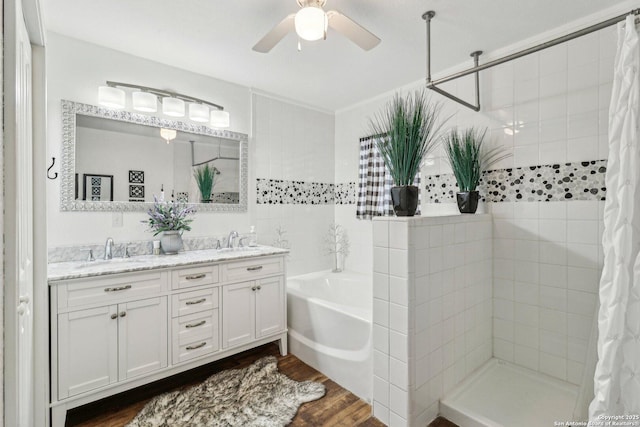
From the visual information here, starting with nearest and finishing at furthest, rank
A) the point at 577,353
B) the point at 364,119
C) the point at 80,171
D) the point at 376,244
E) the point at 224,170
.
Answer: the point at 376,244 → the point at 577,353 → the point at 80,171 → the point at 224,170 → the point at 364,119

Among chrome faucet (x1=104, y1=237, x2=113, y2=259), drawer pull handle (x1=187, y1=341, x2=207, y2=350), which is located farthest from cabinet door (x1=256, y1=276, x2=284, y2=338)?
chrome faucet (x1=104, y1=237, x2=113, y2=259)

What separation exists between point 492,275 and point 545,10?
1769 mm

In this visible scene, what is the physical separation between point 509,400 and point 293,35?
272cm

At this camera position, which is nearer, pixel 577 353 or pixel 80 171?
pixel 577 353

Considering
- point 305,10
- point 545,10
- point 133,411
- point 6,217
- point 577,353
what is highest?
point 545,10

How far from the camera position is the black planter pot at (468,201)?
7.30 ft

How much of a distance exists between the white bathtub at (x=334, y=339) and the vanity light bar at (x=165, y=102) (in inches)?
65.6

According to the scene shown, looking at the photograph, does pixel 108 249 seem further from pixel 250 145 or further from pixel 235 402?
pixel 250 145

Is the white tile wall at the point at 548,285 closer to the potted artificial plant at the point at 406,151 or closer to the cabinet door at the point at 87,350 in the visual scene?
the potted artificial plant at the point at 406,151

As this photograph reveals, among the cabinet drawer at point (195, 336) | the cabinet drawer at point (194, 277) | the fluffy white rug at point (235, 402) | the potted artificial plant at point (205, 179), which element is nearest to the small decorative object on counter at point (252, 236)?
the potted artificial plant at point (205, 179)

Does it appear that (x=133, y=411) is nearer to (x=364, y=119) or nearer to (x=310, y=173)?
(x=310, y=173)

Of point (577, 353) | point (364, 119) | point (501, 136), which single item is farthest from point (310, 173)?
point (577, 353)

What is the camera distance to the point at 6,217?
0.82 meters

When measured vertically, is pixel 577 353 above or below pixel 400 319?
below
